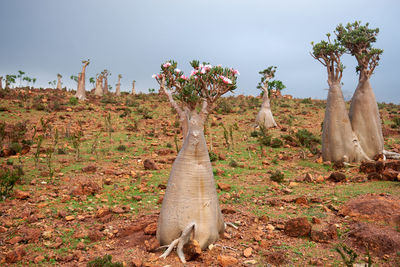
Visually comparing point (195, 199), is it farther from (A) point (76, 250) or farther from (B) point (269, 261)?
(A) point (76, 250)

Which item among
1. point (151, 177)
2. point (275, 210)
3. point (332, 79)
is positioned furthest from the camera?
point (332, 79)

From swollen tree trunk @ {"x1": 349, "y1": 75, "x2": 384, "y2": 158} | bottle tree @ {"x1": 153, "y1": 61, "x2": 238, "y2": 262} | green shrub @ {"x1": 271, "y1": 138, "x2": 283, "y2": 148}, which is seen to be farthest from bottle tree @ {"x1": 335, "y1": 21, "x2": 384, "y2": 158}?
bottle tree @ {"x1": 153, "y1": 61, "x2": 238, "y2": 262}

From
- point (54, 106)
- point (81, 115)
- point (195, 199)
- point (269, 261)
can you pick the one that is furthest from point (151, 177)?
point (54, 106)

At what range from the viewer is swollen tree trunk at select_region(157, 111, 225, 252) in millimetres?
3500

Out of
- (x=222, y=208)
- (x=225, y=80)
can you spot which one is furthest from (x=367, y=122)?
(x=225, y=80)

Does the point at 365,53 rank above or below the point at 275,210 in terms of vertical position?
above

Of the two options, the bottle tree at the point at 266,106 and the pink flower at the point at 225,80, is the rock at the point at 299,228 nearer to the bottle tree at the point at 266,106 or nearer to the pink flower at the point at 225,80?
the pink flower at the point at 225,80

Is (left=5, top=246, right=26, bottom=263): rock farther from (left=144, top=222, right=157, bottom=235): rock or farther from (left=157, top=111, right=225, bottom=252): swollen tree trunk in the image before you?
(left=157, top=111, right=225, bottom=252): swollen tree trunk

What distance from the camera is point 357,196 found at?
5.48 m

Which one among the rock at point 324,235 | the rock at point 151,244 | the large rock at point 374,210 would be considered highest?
the large rock at point 374,210

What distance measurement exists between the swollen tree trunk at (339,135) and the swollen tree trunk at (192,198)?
636 cm

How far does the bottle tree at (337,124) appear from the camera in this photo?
342 inches

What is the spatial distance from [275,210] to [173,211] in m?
2.30

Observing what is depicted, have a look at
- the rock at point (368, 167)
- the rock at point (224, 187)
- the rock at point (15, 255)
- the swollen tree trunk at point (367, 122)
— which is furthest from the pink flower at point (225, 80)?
the swollen tree trunk at point (367, 122)
